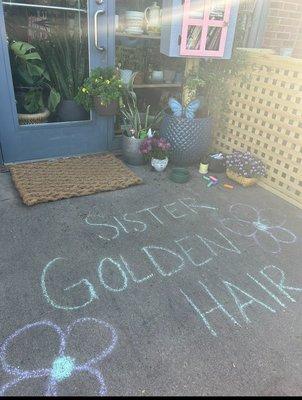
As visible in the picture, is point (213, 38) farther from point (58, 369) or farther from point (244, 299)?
point (58, 369)

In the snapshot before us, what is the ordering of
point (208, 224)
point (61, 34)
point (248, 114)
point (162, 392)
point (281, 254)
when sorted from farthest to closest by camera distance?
point (248, 114) < point (61, 34) < point (208, 224) < point (281, 254) < point (162, 392)

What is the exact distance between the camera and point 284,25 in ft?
12.5

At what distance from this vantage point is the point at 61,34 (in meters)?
3.03

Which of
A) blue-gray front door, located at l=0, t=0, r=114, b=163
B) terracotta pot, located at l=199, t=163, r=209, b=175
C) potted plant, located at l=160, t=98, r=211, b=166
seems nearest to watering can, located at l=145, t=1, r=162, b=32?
blue-gray front door, located at l=0, t=0, r=114, b=163

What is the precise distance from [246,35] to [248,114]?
1.17 metres

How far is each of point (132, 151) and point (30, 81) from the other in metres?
1.14

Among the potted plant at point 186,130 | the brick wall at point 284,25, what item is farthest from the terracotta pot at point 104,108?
the brick wall at point 284,25

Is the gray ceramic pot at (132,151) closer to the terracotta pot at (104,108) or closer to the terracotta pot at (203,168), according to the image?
the terracotta pot at (104,108)

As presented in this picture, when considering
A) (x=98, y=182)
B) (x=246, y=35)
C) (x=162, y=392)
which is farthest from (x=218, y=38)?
(x=162, y=392)

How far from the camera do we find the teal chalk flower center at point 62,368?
55.5 inches

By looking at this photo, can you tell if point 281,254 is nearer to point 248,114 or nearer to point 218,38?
point 248,114

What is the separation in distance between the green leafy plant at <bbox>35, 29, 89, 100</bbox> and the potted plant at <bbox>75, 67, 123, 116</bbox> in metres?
0.19

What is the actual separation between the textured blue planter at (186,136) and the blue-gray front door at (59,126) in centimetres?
66

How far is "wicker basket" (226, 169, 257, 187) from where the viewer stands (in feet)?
10.2
